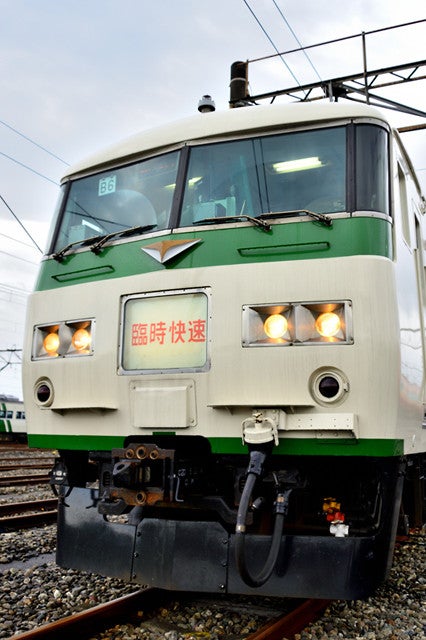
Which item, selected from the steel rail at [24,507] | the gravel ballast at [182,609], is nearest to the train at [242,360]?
the gravel ballast at [182,609]

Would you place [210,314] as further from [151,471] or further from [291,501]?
[291,501]

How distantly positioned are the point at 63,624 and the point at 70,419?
1338 millimetres

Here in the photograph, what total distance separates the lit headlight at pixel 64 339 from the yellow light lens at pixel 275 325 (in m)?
1.25

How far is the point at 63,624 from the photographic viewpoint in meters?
3.84

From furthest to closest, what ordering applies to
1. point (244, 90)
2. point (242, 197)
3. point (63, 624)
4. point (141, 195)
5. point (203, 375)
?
point (244, 90)
point (141, 195)
point (242, 197)
point (203, 375)
point (63, 624)

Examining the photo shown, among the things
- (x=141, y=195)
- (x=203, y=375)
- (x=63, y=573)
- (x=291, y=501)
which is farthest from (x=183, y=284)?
(x=63, y=573)

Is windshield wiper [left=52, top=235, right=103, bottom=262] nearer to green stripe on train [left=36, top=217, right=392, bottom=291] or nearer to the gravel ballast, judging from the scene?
green stripe on train [left=36, top=217, right=392, bottom=291]

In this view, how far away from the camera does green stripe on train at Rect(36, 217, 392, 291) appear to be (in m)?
4.02

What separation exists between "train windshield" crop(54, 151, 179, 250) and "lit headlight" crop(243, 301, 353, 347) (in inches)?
41.2

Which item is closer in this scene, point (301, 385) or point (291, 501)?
point (301, 385)

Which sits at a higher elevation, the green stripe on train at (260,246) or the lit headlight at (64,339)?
the green stripe on train at (260,246)

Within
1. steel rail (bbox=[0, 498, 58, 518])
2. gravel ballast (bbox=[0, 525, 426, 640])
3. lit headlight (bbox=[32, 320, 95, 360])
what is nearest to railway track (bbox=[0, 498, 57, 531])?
steel rail (bbox=[0, 498, 58, 518])

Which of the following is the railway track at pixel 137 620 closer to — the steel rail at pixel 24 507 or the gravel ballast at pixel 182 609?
the gravel ballast at pixel 182 609

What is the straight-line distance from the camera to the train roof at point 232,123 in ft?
14.6
